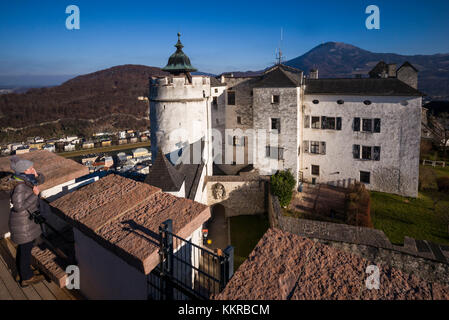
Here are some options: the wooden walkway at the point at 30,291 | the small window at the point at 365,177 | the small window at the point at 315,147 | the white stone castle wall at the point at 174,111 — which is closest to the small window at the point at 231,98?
the small window at the point at 315,147

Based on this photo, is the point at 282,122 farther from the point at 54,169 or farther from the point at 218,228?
the point at 54,169

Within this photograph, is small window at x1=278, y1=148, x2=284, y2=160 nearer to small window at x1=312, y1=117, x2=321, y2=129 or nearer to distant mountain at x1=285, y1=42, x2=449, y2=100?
small window at x1=312, y1=117, x2=321, y2=129

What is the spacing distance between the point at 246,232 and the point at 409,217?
12142mm

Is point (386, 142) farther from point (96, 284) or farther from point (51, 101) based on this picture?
point (51, 101)

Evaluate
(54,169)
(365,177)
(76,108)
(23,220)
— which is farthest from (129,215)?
(76,108)

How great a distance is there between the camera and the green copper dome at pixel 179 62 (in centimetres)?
2122

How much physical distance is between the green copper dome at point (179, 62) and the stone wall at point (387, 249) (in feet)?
43.8

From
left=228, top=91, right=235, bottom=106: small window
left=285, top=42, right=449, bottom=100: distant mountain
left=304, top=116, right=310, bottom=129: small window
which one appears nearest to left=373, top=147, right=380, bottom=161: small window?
left=304, top=116, right=310, bottom=129: small window

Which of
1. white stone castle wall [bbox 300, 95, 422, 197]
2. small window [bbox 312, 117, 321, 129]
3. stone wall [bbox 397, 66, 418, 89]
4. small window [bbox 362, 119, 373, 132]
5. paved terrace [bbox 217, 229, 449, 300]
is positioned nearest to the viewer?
paved terrace [bbox 217, 229, 449, 300]

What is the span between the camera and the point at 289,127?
25.8 m

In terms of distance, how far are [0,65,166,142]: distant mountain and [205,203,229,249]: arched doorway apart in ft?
366

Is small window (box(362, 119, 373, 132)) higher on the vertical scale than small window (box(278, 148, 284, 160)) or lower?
higher

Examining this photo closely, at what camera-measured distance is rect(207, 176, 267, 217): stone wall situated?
22.3m
